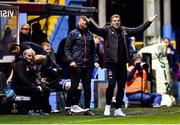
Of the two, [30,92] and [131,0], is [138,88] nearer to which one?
[30,92]

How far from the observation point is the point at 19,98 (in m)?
17.0

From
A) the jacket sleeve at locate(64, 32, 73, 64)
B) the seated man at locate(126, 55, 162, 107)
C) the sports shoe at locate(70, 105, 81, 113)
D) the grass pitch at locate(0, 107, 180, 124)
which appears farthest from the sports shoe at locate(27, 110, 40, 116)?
the seated man at locate(126, 55, 162, 107)

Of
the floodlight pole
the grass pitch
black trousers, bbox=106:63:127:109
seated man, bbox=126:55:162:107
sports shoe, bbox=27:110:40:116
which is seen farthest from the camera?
the floodlight pole

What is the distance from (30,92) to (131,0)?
2150cm

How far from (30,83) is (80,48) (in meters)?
1.33

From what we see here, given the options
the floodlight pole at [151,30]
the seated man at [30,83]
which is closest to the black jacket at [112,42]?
the seated man at [30,83]

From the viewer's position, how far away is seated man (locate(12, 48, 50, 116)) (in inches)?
671

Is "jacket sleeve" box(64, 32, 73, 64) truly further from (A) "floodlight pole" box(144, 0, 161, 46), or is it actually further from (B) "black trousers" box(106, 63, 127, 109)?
(A) "floodlight pole" box(144, 0, 161, 46)

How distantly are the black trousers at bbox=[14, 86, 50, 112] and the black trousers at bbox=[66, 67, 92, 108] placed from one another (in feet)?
1.71

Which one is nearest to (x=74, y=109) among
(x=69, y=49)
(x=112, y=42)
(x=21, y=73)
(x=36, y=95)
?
(x=36, y=95)

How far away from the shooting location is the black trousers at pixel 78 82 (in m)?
17.2

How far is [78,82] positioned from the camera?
17.3 m

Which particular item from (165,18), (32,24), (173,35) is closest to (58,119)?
(32,24)

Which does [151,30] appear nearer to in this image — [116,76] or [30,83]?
[116,76]
